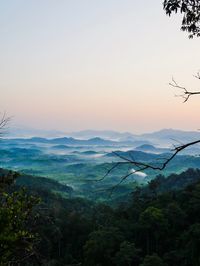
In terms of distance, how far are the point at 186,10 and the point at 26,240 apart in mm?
6530

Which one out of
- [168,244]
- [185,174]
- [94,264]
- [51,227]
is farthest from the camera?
[185,174]

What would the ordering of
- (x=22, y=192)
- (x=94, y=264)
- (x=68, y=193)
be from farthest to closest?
(x=68, y=193), (x=94, y=264), (x=22, y=192)

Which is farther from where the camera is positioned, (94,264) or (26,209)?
(94,264)

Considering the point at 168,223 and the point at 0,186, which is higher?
the point at 0,186

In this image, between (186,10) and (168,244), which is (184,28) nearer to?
(186,10)

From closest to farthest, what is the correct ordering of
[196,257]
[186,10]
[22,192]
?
[186,10], [22,192], [196,257]

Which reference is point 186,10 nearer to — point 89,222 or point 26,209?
point 26,209

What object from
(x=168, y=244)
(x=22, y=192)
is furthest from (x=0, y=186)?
(x=168, y=244)

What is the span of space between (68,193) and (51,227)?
9257 cm

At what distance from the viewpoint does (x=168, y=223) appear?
4175 cm

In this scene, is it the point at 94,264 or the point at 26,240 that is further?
the point at 94,264

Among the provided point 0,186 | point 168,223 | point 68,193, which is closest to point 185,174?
point 68,193

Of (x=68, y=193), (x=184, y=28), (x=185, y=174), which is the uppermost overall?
(x=184, y=28)

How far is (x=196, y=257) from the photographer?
31.9 metres
